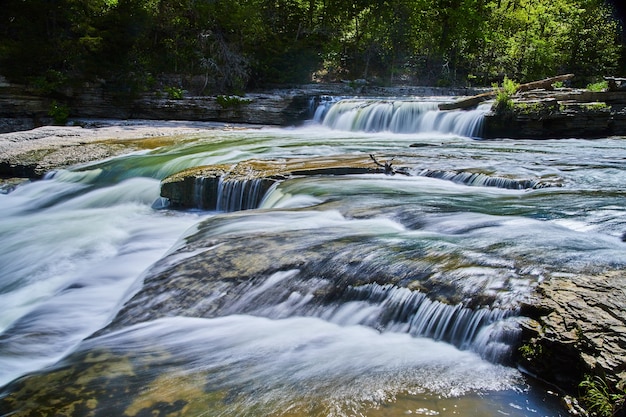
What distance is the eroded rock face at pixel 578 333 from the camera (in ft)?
8.80

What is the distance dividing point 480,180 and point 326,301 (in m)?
4.74

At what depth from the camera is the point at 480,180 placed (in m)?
7.82

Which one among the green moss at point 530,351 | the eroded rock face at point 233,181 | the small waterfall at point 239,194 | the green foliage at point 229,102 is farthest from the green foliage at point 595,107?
the green moss at point 530,351

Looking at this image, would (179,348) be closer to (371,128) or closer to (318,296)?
(318,296)

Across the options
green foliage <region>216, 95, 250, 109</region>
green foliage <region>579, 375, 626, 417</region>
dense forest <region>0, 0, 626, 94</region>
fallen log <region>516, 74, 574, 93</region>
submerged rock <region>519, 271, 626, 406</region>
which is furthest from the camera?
green foliage <region>216, 95, 250, 109</region>

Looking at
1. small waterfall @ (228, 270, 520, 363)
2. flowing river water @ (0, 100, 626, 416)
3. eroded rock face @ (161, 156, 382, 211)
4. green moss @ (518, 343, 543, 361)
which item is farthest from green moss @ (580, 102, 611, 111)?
green moss @ (518, 343, 543, 361)

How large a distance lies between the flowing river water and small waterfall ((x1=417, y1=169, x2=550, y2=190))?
25 millimetres

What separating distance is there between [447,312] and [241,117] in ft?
53.7

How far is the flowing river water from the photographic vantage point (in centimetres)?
292

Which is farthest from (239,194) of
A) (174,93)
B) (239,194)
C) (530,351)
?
(174,93)

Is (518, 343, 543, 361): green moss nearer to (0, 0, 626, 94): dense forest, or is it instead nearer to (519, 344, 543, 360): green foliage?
(519, 344, 543, 360): green foliage

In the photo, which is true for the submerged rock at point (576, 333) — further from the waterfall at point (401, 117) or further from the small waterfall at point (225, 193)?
the waterfall at point (401, 117)

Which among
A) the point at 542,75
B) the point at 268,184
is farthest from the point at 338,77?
the point at 268,184

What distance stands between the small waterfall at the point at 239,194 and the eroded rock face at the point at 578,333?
16.8ft
